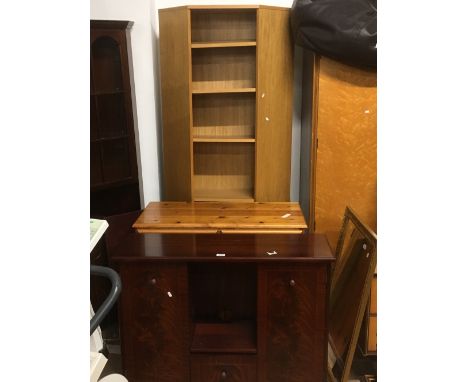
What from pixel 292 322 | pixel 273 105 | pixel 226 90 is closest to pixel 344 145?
pixel 273 105

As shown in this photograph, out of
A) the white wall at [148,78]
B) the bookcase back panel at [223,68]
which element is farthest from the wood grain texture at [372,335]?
the bookcase back panel at [223,68]

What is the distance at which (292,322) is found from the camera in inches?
70.2

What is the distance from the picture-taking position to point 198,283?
2.22 m

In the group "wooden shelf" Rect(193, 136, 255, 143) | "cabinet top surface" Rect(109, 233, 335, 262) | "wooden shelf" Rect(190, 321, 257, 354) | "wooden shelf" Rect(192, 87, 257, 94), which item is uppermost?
"wooden shelf" Rect(192, 87, 257, 94)

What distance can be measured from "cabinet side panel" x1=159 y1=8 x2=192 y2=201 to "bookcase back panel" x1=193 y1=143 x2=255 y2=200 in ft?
0.66

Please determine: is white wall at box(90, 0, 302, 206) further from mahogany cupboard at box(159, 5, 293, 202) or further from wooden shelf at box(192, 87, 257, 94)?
wooden shelf at box(192, 87, 257, 94)

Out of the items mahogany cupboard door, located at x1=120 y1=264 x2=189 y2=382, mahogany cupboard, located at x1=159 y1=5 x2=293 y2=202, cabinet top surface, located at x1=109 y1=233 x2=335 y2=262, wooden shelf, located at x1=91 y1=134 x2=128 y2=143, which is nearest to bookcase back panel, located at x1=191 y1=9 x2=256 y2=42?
mahogany cupboard, located at x1=159 y1=5 x2=293 y2=202

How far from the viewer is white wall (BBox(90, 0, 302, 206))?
2387 mm

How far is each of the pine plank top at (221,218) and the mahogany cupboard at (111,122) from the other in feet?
0.74

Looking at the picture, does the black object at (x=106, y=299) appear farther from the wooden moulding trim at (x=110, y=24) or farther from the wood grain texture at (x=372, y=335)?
the wooden moulding trim at (x=110, y=24)

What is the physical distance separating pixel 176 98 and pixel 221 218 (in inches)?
27.4

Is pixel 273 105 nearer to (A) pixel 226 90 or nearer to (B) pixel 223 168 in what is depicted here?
(A) pixel 226 90

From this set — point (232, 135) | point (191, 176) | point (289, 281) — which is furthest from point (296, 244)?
point (232, 135)
